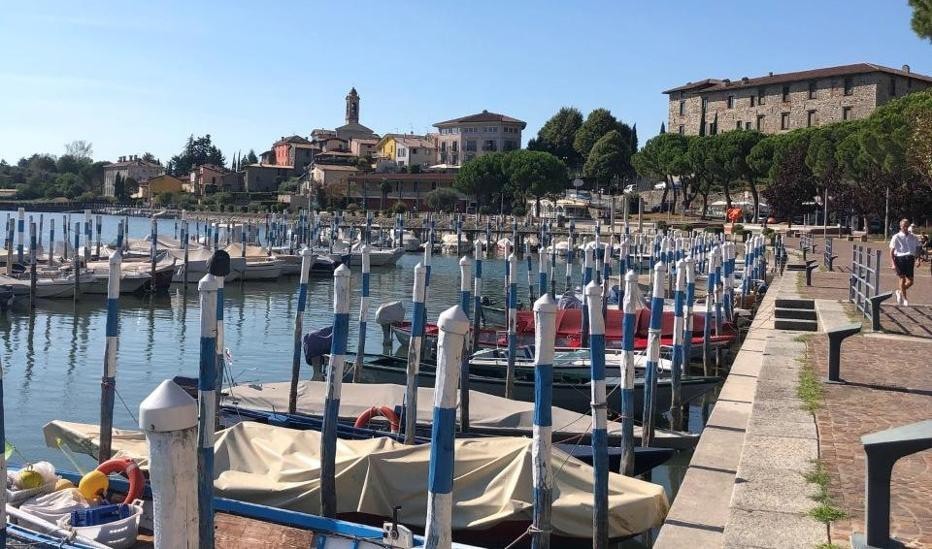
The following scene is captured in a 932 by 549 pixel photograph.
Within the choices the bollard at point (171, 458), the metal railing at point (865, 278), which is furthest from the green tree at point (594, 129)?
the bollard at point (171, 458)

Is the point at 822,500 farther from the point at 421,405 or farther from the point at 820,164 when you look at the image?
the point at 820,164

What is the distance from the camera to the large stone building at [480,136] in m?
142

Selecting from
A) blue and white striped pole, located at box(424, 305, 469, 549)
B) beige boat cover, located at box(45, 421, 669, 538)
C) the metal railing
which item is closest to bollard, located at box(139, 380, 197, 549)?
blue and white striped pole, located at box(424, 305, 469, 549)

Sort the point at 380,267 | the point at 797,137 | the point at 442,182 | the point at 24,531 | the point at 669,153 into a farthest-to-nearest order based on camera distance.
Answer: the point at 442,182 < the point at 669,153 < the point at 797,137 < the point at 380,267 < the point at 24,531

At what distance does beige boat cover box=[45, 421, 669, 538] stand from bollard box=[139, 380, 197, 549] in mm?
6469

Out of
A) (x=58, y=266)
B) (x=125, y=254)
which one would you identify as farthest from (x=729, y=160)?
(x=58, y=266)

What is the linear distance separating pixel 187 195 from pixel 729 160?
90.0 metres

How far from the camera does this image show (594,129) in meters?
126

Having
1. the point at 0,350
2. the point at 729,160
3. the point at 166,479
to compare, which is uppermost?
the point at 729,160

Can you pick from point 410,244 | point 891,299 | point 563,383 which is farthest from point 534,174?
point 563,383

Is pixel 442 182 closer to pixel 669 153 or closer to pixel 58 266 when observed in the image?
pixel 669 153

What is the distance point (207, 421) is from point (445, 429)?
3502 millimetres

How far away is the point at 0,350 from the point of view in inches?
1226

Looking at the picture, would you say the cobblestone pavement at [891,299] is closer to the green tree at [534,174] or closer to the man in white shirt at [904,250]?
the man in white shirt at [904,250]
